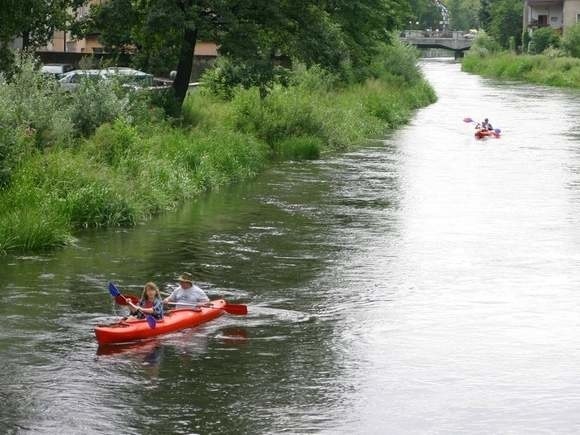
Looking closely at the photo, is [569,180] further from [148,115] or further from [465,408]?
[465,408]

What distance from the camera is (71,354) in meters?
15.1

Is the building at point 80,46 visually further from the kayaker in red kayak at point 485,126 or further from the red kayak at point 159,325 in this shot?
the red kayak at point 159,325

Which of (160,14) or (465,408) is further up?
(160,14)

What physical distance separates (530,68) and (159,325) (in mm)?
85248

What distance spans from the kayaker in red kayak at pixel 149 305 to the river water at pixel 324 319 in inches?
15.9

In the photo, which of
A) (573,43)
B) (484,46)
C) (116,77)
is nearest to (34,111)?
(116,77)

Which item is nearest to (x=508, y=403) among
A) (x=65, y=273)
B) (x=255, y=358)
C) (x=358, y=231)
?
(x=255, y=358)

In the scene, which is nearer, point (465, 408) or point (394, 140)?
point (465, 408)

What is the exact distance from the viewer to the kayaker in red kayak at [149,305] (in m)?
16.1

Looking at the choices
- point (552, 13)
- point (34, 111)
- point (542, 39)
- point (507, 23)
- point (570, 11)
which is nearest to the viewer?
point (34, 111)

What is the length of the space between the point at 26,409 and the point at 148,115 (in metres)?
18.3

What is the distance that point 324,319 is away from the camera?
56.7 feet

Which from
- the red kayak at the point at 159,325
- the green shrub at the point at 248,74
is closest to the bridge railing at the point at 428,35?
the green shrub at the point at 248,74

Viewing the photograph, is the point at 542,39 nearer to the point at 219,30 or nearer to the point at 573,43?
the point at 573,43
